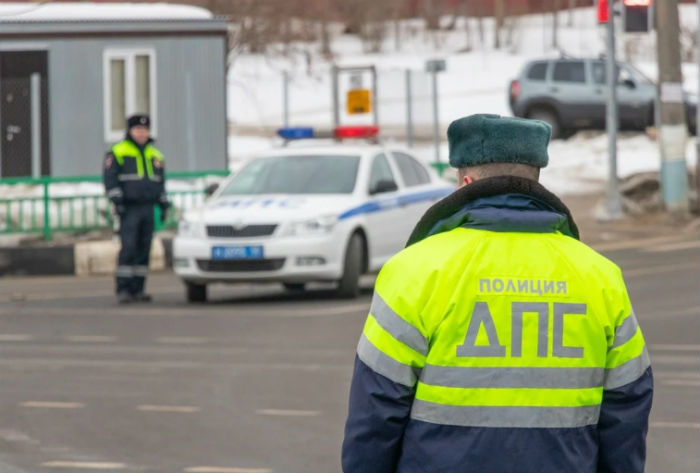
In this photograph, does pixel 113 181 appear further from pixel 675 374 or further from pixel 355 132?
pixel 675 374

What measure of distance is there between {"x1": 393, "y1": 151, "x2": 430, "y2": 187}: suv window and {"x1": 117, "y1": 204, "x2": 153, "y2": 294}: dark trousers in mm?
2750

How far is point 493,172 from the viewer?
12.1 ft

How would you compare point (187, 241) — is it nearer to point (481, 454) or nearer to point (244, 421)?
point (244, 421)

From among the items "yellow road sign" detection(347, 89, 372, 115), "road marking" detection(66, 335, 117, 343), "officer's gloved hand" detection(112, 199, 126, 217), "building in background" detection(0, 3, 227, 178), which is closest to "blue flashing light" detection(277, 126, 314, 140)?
"officer's gloved hand" detection(112, 199, 126, 217)

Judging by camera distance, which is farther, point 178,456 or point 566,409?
point 178,456

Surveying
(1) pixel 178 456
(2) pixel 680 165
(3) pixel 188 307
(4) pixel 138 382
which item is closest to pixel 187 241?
(3) pixel 188 307

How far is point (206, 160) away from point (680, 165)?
335 inches

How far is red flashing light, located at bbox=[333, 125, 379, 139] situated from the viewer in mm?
18984

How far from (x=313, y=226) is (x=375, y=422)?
1212 centimetres

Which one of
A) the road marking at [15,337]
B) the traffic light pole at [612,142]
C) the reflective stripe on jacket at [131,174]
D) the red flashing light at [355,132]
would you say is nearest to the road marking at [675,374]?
the road marking at [15,337]

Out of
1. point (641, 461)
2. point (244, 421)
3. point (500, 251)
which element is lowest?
point (244, 421)

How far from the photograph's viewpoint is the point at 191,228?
15844 mm

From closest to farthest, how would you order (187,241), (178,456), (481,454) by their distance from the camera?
(481,454), (178,456), (187,241)

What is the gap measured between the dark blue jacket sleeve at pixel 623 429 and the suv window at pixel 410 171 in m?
13.8
